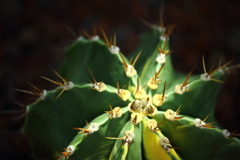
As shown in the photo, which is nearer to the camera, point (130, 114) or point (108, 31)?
point (130, 114)

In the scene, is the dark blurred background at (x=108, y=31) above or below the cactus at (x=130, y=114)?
above

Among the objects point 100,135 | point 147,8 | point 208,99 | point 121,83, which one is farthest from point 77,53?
point 147,8

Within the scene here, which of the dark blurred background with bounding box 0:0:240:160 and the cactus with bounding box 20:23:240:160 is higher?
the dark blurred background with bounding box 0:0:240:160

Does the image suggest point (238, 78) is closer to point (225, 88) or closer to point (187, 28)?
point (225, 88)

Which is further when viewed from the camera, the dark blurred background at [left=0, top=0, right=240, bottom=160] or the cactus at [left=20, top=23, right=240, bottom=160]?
the dark blurred background at [left=0, top=0, right=240, bottom=160]

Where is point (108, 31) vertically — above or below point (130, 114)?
above
